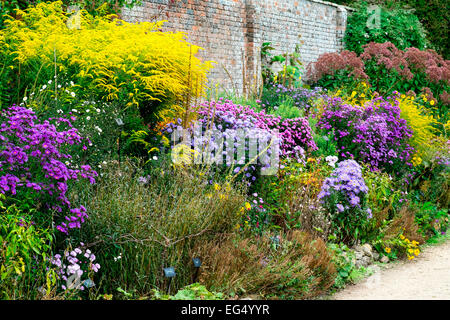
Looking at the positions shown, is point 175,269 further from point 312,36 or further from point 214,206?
point 312,36

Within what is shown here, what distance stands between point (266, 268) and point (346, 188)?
1.62 meters

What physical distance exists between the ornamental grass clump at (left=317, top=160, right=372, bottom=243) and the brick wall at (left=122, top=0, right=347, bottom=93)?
3.32 meters

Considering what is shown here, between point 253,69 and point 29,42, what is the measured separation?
22.7ft

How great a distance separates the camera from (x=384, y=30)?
1511 centimetres

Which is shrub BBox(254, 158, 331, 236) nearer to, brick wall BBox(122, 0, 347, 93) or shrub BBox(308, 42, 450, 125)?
brick wall BBox(122, 0, 347, 93)

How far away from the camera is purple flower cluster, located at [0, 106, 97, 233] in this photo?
11.6 feet

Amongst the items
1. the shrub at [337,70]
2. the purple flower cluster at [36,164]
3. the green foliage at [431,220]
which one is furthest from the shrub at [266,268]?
the shrub at [337,70]

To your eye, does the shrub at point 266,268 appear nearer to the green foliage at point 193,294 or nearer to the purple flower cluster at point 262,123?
the green foliage at point 193,294

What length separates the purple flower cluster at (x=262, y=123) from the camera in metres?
6.20

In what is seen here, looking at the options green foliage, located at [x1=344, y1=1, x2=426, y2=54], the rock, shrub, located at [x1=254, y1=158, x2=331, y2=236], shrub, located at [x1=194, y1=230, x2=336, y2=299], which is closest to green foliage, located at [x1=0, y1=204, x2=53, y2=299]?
shrub, located at [x1=194, y1=230, x2=336, y2=299]

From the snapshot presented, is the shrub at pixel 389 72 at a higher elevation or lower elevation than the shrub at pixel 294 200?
higher

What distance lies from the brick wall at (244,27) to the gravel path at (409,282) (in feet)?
13.4

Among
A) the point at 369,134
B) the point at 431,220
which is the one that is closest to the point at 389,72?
the point at 369,134
